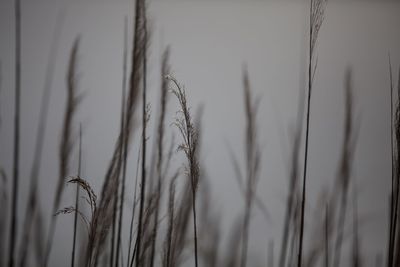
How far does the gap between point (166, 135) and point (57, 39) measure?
0.80 meters

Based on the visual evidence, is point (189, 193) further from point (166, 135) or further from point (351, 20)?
point (351, 20)

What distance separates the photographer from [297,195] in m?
1.35

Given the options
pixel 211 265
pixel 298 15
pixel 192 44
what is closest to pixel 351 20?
pixel 298 15

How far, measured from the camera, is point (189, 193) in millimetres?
1212

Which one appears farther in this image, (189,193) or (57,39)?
(57,39)

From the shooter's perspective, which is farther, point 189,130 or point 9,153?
point 9,153

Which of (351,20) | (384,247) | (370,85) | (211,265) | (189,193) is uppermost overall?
(351,20)

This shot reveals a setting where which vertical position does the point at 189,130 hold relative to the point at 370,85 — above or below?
below

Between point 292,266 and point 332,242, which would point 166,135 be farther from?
point 332,242

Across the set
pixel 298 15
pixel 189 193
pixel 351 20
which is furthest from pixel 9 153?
pixel 351 20

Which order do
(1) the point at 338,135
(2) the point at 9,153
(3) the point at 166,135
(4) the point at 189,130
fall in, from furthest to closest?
(1) the point at 338,135 < (2) the point at 9,153 < (3) the point at 166,135 < (4) the point at 189,130

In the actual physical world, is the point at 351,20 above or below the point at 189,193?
above

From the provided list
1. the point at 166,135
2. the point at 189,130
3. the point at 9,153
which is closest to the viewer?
the point at 189,130

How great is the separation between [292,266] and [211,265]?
38 centimetres
